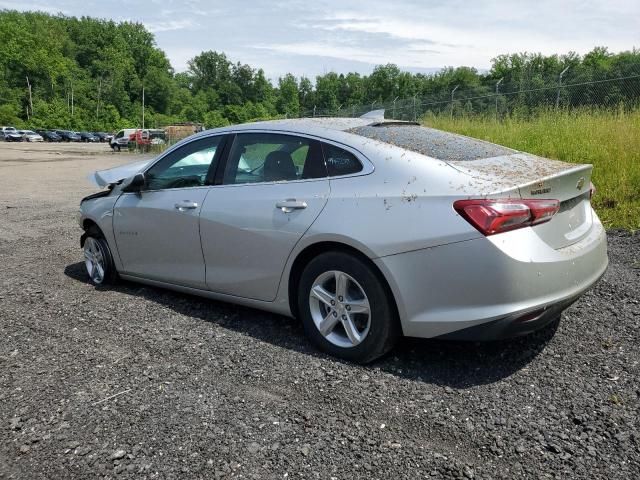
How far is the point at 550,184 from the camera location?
3.31m

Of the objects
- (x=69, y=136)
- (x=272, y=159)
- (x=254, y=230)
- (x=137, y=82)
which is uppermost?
(x=137, y=82)

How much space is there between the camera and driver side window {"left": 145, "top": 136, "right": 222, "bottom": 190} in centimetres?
450

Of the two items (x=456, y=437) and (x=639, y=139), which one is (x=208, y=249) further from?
(x=639, y=139)

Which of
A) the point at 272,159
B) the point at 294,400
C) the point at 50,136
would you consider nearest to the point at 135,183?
the point at 272,159

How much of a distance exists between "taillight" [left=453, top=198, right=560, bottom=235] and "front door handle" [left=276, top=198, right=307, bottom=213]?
1063 millimetres

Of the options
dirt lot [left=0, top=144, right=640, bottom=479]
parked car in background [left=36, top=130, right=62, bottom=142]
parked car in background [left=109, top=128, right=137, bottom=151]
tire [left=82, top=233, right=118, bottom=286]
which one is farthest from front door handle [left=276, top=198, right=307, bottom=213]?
parked car in background [left=36, top=130, right=62, bottom=142]

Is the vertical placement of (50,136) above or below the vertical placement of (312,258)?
below

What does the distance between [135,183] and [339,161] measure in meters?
2.16

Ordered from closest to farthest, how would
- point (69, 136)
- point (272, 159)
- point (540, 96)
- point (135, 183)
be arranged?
point (272, 159) → point (135, 183) → point (540, 96) → point (69, 136)

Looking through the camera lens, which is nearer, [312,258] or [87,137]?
[312,258]

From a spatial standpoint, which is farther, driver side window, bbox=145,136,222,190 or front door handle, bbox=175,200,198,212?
driver side window, bbox=145,136,222,190

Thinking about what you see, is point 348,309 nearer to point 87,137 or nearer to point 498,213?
point 498,213

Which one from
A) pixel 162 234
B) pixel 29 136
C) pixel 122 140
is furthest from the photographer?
pixel 29 136

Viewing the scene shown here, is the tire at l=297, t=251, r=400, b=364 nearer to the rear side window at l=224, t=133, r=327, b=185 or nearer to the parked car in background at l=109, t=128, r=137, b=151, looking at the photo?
the rear side window at l=224, t=133, r=327, b=185
